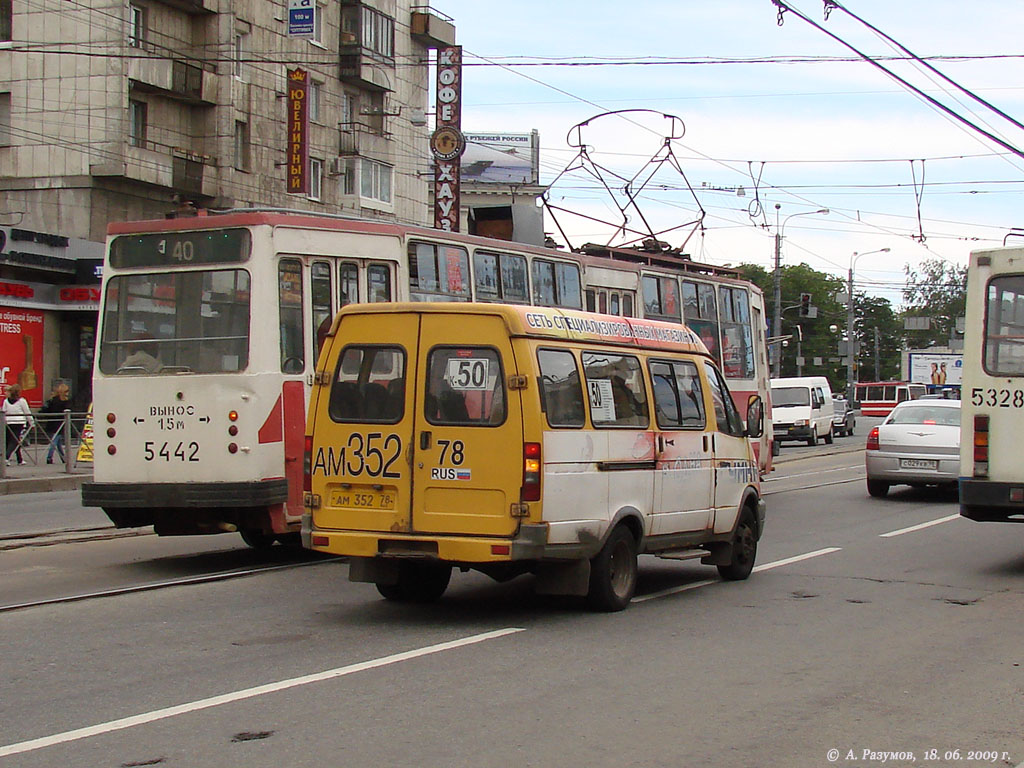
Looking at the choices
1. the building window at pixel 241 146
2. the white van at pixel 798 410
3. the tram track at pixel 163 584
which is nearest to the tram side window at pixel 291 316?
the tram track at pixel 163 584

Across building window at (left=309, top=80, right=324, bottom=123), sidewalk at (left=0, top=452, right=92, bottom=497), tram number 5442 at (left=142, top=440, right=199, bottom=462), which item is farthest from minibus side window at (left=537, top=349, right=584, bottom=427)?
building window at (left=309, top=80, right=324, bottom=123)

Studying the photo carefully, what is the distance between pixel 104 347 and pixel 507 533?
533cm

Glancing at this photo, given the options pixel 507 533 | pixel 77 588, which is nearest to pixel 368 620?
pixel 507 533

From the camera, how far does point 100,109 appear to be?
34781mm

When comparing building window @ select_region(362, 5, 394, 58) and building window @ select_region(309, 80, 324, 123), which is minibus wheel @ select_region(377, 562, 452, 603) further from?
building window @ select_region(362, 5, 394, 58)

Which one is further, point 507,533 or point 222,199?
point 222,199

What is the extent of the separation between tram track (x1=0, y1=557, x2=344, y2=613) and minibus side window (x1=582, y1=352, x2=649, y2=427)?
3.92 meters

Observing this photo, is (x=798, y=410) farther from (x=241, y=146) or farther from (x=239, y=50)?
(x=239, y=50)

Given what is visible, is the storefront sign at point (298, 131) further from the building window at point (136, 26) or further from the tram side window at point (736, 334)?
the tram side window at point (736, 334)

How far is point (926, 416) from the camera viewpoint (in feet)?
70.8

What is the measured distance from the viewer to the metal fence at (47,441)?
2395 cm

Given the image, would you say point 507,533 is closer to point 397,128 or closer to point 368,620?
point 368,620

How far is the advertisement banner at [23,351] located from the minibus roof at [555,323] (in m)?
25.2

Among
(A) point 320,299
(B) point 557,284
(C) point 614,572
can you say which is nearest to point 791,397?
(B) point 557,284
